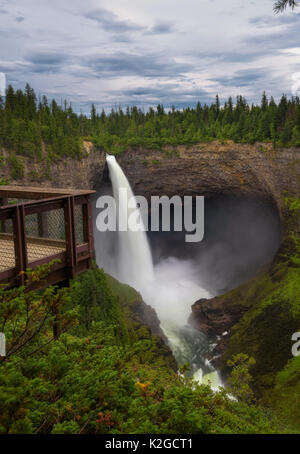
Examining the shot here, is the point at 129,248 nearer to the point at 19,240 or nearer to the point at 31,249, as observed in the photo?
the point at 31,249

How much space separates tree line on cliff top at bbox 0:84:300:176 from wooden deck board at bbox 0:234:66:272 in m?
25.7

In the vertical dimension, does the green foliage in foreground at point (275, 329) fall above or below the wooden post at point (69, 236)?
below

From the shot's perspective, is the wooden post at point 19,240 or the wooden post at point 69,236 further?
the wooden post at point 69,236

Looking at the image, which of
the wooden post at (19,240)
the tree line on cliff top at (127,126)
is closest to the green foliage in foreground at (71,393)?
the wooden post at (19,240)

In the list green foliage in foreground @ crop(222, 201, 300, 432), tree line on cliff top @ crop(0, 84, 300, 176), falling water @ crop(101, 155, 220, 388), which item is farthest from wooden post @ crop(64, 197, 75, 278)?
falling water @ crop(101, 155, 220, 388)

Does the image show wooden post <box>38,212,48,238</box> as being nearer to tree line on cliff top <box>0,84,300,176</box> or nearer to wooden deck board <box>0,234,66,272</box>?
wooden deck board <box>0,234,66,272</box>

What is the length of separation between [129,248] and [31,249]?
40113mm

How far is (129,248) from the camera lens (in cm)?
4894

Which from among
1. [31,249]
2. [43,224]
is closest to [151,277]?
[43,224]

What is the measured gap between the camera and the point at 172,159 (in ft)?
161

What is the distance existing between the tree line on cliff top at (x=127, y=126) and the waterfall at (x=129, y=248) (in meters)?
3.66

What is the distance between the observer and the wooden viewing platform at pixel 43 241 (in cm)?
738

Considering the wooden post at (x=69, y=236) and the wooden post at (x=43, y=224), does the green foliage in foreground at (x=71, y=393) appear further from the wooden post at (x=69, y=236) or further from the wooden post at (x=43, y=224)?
the wooden post at (x=43, y=224)

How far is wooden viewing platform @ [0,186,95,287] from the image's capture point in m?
7.38
